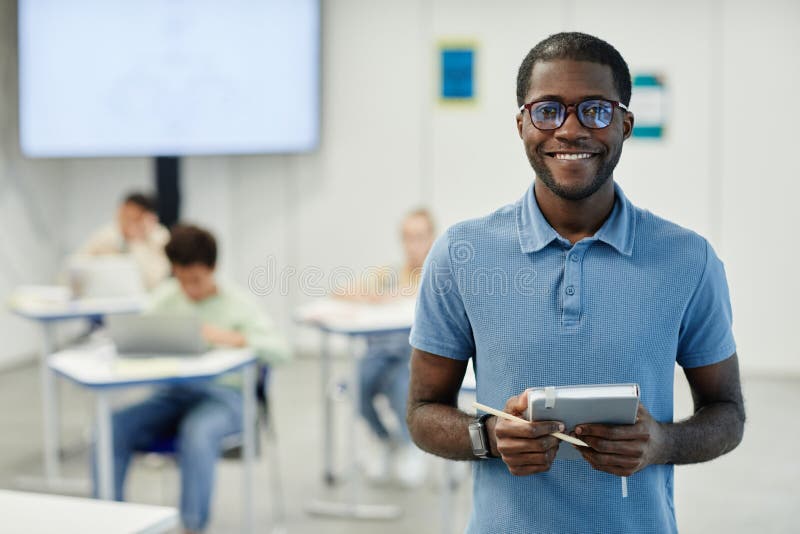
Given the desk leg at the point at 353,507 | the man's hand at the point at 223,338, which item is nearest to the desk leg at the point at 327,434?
the desk leg at the point at 353,507

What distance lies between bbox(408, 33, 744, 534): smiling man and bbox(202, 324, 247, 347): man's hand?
228 cm

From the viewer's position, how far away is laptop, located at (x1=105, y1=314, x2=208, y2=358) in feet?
11.0

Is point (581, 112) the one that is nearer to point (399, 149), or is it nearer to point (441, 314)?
point (441, 314)

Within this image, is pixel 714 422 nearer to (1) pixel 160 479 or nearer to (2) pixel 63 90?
(1) pixel 160 479

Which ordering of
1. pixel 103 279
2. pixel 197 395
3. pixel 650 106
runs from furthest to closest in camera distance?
pixel 650 106 < pixel 103 279 < pixel 197 395

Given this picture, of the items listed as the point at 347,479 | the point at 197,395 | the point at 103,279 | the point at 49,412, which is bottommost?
the point at 347,479

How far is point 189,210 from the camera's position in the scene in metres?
6.97

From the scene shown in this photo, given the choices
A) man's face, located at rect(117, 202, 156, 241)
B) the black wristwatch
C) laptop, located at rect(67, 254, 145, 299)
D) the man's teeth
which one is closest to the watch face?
the black wristwatch

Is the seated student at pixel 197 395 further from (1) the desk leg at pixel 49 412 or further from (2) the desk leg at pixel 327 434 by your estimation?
(1) the desk leg at pixel 49 412

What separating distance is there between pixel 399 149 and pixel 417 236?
87.9 inches

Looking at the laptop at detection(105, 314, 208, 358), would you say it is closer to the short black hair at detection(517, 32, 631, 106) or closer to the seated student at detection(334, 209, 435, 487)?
the seated student at detection(334, 209, 435, 487)

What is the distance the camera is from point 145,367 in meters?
3.22

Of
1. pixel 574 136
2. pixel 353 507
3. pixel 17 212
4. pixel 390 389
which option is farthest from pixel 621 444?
pixel 17 212

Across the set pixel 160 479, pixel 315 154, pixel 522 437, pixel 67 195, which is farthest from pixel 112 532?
pixel 67 195
